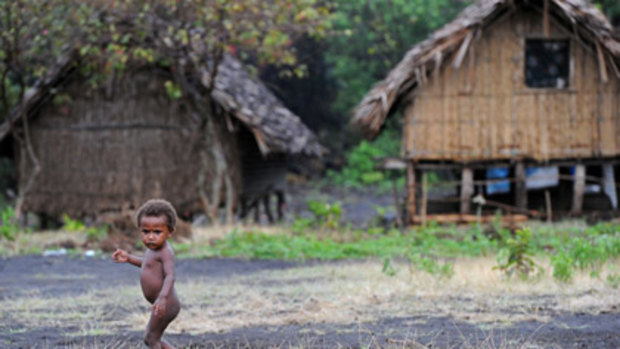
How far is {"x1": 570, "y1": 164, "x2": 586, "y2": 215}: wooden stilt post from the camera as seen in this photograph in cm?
1709

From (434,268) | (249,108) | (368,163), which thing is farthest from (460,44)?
(368,163)

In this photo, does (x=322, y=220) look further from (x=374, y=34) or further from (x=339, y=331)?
(x=374, y=34)

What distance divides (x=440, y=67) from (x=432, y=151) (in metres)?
1.67

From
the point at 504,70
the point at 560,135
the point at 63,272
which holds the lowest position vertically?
the point at 63,272

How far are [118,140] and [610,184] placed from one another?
33.4 feet

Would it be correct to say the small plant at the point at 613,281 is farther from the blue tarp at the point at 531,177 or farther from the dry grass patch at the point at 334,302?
the blue tarp at the point at 531,177

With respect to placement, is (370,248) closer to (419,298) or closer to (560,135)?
(419,298)

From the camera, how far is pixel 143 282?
16.1 feet

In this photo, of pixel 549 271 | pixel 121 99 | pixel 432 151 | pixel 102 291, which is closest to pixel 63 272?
pixel 102 291

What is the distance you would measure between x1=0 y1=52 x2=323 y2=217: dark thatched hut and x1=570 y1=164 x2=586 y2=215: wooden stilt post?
5.67m

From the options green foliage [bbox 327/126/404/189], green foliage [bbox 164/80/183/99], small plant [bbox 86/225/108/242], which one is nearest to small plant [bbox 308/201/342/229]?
green foliage [bbox 164/80/183/99]

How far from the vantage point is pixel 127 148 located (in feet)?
56.5

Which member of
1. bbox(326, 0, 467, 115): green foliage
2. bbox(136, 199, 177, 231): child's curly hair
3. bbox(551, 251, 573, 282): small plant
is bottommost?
bbox(551, 251, 573, 282): small plant

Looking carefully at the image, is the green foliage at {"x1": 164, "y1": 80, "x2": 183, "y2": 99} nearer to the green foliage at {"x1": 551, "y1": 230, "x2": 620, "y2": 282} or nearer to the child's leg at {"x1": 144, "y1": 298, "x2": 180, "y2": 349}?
the green foliage at {"x1": 551, "y1": 230, "x2": 620, "y2": 282}
